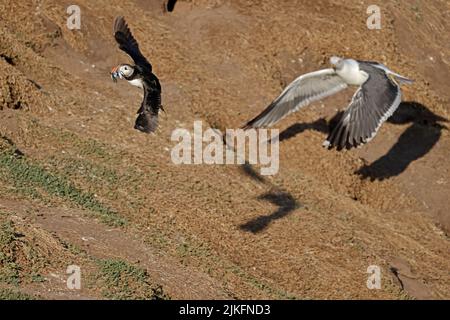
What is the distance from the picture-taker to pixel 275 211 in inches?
536

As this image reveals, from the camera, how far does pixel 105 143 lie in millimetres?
13891

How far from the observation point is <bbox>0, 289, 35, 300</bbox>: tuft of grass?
31.8ft

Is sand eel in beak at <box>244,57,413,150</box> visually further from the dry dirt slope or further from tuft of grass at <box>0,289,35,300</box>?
tuft of grass at <box>0,289,35,300</box>

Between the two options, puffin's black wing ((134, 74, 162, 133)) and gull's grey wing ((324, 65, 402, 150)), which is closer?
puffin's black wing ((134, 74, 162, 133))

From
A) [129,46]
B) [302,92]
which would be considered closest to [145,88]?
[129,46]

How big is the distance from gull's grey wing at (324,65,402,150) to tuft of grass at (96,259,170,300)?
2850mm

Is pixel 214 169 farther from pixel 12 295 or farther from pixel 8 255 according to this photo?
pixel 12 295

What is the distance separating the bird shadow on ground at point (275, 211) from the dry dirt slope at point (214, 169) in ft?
0.08

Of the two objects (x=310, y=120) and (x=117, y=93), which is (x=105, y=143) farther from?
(x=310, y=120)

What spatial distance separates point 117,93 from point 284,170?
2.58m

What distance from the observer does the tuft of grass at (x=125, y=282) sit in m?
10.4

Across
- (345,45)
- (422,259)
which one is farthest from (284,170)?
(345,45)

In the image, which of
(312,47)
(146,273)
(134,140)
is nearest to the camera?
(146,273)

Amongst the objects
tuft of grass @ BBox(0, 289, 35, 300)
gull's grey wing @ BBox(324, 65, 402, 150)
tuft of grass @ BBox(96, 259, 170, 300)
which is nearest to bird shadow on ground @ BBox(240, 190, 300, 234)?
gull's grey wing @ BBox(324, 65, 402, 150)
